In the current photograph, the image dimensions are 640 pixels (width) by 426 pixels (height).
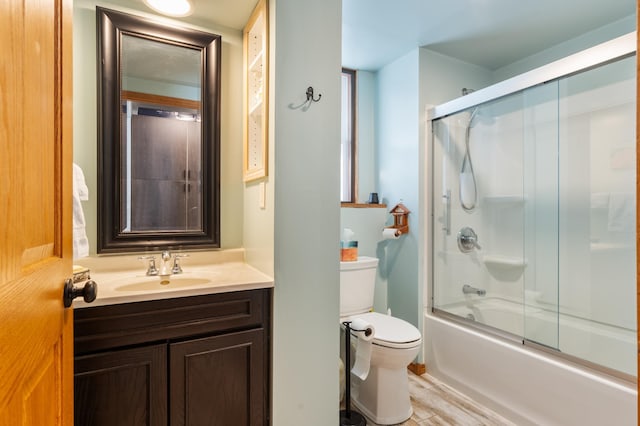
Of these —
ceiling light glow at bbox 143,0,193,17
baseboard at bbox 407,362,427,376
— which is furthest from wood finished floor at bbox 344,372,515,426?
ceiling light glow at bbox 143,0,193,17

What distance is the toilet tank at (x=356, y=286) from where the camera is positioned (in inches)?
83.9

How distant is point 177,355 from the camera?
1261 millimetres

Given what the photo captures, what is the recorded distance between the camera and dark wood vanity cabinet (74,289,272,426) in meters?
1.15

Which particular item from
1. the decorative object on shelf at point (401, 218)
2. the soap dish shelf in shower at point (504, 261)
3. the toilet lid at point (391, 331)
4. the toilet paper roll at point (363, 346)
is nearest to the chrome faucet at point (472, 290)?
the soap dish shelf in shower at point (504, 261)

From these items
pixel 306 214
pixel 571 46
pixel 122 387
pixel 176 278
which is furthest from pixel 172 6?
pixel 571 46

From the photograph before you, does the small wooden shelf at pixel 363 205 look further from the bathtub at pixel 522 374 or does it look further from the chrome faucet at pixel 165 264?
the chrome faucet at pixel 165 264

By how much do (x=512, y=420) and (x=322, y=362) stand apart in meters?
1.18

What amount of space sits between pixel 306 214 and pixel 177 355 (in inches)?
29.9

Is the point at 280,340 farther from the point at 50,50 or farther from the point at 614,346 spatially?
the point at 614,346

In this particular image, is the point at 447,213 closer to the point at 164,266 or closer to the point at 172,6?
the point at 164,266

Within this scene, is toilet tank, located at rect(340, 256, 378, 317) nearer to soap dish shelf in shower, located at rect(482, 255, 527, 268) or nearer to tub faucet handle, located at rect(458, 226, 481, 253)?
tub faucet handle, located at rect(458, 226, 481, 253)

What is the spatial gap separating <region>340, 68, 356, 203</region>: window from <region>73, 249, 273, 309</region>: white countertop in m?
1.28

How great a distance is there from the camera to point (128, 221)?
161 cm

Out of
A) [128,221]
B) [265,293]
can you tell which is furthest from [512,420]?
[128,221]
